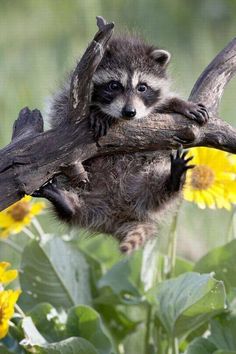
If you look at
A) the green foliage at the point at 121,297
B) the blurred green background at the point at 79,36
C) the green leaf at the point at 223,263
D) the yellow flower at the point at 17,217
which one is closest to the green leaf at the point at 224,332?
the green foliage at the point at 121,297

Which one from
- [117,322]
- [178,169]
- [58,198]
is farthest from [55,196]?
[117,322]

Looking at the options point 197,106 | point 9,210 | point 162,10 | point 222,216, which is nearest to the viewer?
point 197,106

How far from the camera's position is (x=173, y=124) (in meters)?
1.90

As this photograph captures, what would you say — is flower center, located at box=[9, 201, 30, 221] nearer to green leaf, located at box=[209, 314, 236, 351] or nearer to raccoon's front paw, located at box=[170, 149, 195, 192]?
raccoon's front paw, located at box=[170, 149, 195, 192]

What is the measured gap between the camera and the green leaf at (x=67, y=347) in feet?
6.48

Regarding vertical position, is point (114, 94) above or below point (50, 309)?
above

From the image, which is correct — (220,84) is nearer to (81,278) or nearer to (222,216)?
(81,278)

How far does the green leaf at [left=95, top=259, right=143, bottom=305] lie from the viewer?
232 centimetres

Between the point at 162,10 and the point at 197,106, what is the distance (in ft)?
7.08

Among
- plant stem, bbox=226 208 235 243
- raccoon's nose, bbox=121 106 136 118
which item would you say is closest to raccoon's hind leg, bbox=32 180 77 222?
raccoon's nose, bbox=121 106 136 118

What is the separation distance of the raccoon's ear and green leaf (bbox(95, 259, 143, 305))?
0.57m

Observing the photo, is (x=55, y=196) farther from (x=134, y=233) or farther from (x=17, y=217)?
(x=17, y=217)

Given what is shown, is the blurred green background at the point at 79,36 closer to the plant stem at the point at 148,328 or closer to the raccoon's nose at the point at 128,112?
the plant stem at the point at 148,328

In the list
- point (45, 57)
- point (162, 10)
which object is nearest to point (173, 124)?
point (45, 57)
